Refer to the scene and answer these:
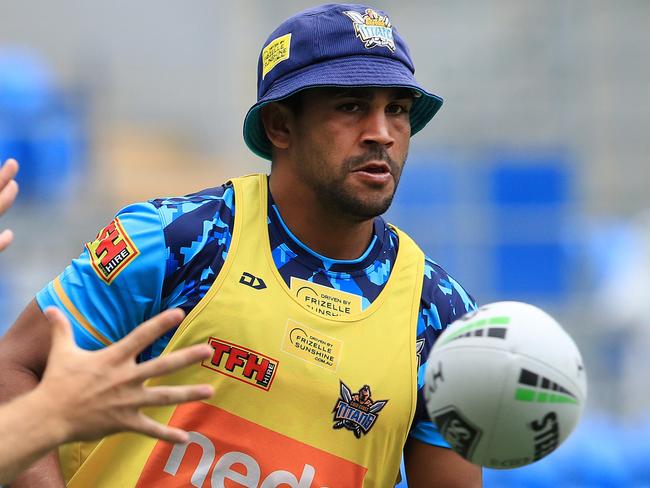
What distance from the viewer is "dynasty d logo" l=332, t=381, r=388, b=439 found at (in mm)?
3902

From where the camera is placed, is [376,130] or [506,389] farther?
[376,130]

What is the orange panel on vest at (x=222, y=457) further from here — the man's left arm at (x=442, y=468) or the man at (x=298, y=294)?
the man's left arm at (x=442, y=468)

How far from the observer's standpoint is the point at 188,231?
12.7 feet

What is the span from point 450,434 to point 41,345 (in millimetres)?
1331

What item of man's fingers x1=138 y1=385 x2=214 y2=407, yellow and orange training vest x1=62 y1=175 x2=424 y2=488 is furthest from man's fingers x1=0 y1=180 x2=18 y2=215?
yellow and orange training vest x1=62 y1=175 x2=424 y2=488

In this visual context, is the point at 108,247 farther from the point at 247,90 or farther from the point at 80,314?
the point at 247,90

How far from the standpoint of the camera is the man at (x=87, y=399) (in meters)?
2.63

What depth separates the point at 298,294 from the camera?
13.2 feet

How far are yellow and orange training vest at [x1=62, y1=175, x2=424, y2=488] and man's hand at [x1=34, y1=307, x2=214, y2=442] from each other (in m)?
1.07

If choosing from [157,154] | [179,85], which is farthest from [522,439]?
[179,85]

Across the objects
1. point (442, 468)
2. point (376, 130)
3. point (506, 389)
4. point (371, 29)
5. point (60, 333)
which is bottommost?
point (60, 333)

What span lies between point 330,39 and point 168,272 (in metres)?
1.02

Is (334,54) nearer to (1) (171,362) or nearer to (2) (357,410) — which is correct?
(2) (357,410)

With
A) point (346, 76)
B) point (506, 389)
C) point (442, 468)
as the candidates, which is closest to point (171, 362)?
point (506, 389)
